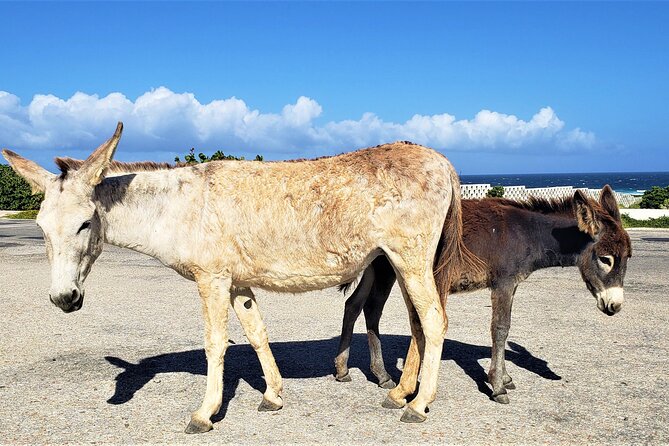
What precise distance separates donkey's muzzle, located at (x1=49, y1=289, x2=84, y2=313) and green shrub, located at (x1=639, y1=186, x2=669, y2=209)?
34.4 meters

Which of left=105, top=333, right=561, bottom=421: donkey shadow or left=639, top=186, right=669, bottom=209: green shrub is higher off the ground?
left=639, top=186, right=669, bottom=209: green shrub

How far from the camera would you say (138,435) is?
4812 millimetres

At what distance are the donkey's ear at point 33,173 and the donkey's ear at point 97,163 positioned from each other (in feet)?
1.01

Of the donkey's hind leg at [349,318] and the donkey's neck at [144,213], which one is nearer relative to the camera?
the donkey's neck at [144,213]

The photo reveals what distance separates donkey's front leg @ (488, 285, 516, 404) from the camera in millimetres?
5676

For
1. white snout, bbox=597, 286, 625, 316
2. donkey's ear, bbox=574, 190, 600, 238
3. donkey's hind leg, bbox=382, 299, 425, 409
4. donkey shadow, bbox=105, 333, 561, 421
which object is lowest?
donkey shadow, bbox=105, 333, 561, 421

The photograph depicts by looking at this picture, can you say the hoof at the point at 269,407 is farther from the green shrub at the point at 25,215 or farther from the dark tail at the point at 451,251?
the green shrub at the point at 25,215

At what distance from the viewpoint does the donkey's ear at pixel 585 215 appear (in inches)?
233

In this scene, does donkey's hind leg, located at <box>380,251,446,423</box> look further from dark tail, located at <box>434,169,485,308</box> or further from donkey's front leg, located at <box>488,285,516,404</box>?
donkey's front leg, located at <box>488,285,516,404</box>

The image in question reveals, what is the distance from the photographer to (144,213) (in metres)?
5.11

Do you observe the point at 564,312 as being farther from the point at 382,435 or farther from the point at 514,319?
the point at 382,435

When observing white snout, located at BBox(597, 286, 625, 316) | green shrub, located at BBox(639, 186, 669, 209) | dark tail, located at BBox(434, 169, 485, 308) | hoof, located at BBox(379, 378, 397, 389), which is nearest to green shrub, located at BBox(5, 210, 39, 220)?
hoof, located at BBox(379, 378, 397, 389)

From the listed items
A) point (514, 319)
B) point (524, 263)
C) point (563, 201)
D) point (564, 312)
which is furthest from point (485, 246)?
point (564, 312)

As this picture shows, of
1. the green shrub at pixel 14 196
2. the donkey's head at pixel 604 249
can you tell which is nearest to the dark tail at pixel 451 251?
the donkey's head at pixel 604 249
